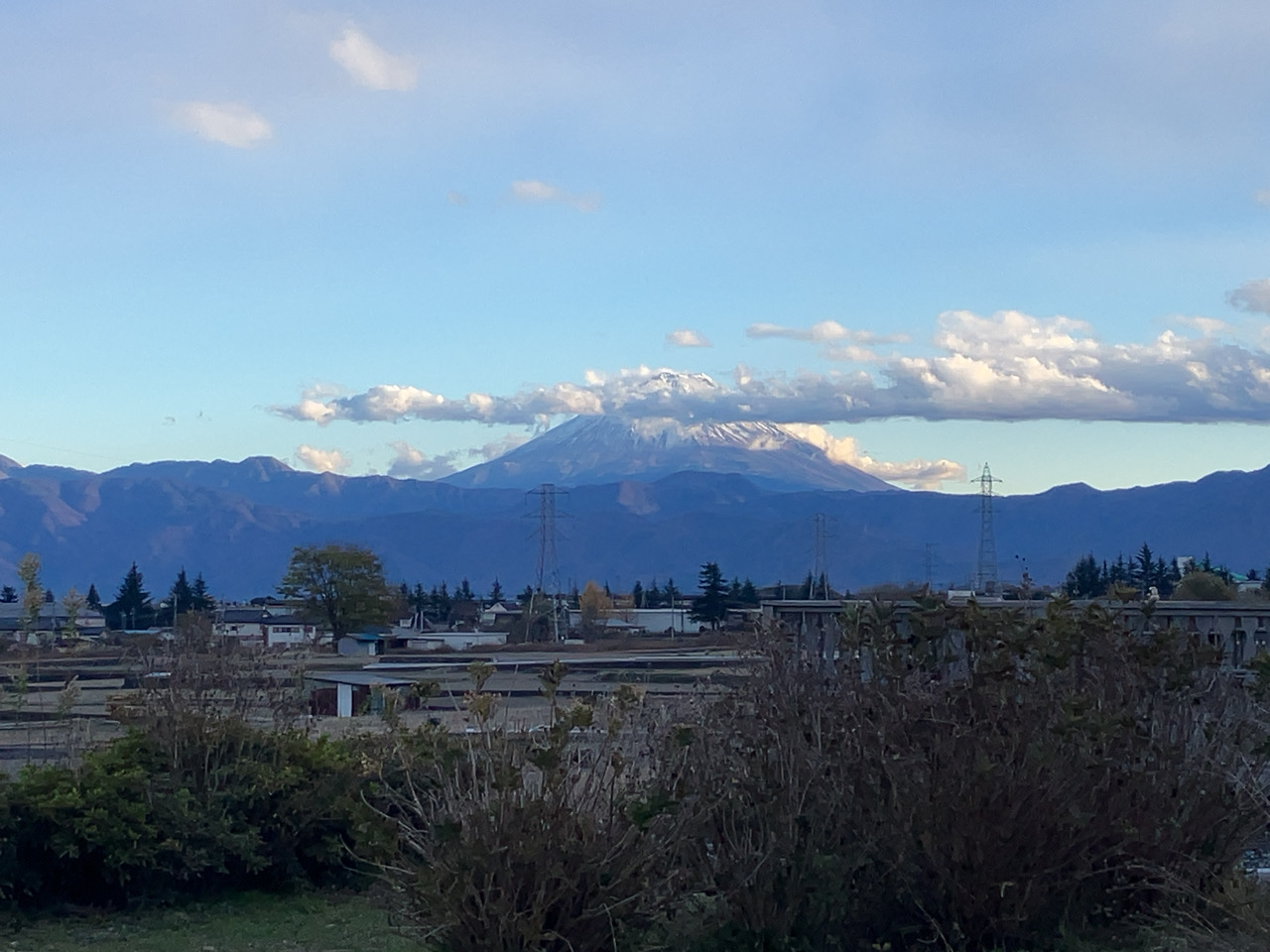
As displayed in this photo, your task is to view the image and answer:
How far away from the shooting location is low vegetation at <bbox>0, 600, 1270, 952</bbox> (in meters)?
6.27

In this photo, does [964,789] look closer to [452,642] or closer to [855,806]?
[855,806]

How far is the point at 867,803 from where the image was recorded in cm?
651

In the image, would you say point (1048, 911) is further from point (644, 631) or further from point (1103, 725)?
point (644, 631)

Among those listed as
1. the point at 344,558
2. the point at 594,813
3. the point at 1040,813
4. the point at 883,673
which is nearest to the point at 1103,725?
the point at 1040,813

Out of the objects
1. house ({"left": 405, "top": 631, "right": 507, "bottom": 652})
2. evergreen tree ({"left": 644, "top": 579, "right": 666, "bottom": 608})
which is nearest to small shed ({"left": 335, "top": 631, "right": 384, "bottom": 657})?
house ({"left": 405, "top": 631, "right": 507, "bottom": 652})

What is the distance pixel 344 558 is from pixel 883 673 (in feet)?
262

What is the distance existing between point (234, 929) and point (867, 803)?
13.2ft

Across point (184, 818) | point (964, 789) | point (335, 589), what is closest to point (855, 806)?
point (964, 789)

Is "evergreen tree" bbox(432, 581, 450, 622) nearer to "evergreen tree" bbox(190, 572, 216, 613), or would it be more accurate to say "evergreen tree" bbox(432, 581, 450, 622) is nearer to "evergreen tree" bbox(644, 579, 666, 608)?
"evergreen tree" bbox(644, 579, 666, 608)

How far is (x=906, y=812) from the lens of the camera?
6.48 m

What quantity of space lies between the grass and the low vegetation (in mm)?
1248

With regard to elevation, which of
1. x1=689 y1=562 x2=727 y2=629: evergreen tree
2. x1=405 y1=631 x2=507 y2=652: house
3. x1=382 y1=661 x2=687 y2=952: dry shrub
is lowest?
x1=405 y1=631 x2=507 y2=652: house

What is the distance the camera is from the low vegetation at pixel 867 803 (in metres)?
6.27

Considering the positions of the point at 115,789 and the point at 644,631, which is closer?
the point at 115,789
